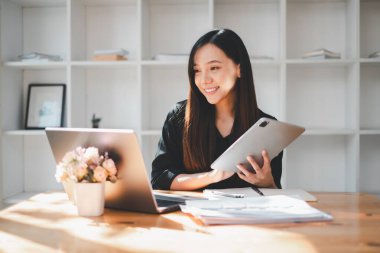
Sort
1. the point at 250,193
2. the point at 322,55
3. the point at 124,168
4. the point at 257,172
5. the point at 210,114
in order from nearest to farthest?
1. the point at 124,168
2. the point at 250,193
3. the point at 257,172
4. the point at 210,114
5. the point at 322,55

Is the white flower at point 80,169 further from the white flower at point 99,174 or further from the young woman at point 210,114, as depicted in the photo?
the young woman at point 210,114

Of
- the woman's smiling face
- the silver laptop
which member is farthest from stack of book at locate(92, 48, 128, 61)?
the silver laptop

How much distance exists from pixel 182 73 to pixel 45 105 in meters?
1.05

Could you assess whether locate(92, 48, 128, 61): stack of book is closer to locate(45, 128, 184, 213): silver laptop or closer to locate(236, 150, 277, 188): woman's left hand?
locate(236, 150, 277, 188): woman's left hand

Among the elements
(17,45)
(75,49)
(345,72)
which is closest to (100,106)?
(75,49)

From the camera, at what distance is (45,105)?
3.30 metres

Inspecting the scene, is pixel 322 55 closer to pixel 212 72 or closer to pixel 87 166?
pixel 212 72

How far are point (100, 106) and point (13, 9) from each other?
95 cm

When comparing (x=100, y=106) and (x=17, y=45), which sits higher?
(x=17, y=45)

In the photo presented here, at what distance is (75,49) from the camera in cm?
313

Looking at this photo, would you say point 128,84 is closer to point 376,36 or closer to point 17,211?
point 376,36

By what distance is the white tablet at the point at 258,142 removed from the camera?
1472 millimetres

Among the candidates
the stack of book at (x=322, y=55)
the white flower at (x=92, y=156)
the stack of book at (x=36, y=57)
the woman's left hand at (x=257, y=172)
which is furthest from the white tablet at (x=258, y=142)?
the stack of book at (x=36, y=57)

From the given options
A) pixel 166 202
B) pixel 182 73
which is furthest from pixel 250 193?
pixel 182 73
